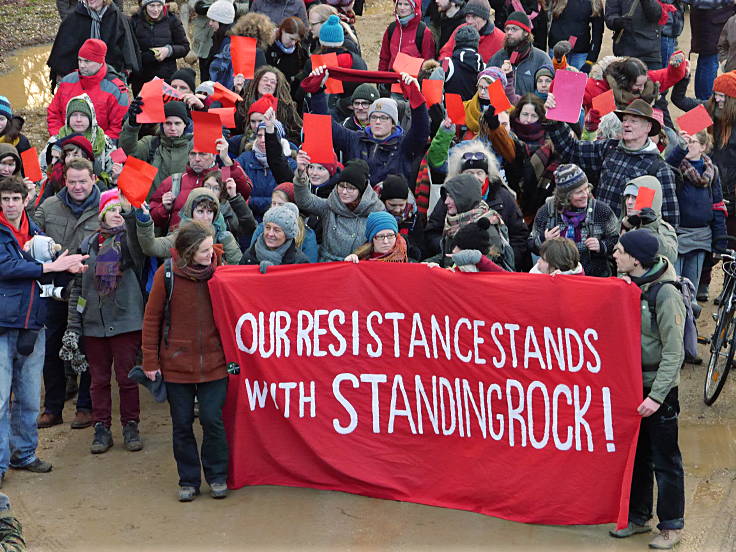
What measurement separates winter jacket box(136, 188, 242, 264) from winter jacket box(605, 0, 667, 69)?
304 inches

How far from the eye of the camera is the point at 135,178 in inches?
312

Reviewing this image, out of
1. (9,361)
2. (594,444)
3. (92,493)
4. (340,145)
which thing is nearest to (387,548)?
(594,444)

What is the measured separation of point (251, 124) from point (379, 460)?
387 cm

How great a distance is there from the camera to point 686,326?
769 cm

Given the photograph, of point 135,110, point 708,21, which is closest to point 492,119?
point 135,110

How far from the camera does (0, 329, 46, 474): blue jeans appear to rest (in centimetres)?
779

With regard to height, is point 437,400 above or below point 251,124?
below

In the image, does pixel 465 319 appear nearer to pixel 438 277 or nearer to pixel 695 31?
pixel 438 277

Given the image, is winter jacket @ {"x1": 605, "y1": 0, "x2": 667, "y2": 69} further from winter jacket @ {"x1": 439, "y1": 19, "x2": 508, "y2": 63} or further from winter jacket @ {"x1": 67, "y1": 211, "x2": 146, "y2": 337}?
winter jacket @ {"x1": 67, "y1": 211, "x2": 146, "y2": 337}

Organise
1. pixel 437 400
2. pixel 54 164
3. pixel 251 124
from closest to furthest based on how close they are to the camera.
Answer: pixel 437 400 < pixel 54 164 < pixel 251 124

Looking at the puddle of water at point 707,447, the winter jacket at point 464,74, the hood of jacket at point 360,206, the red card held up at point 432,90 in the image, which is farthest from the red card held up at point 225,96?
Result: the puddle of water at point 707,447

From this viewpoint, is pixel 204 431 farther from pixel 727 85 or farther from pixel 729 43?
pixel 729 43

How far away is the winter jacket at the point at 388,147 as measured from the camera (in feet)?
31.3

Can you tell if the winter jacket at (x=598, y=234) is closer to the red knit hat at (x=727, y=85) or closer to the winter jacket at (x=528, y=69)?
the red knit hat at (x=727, y=85)
